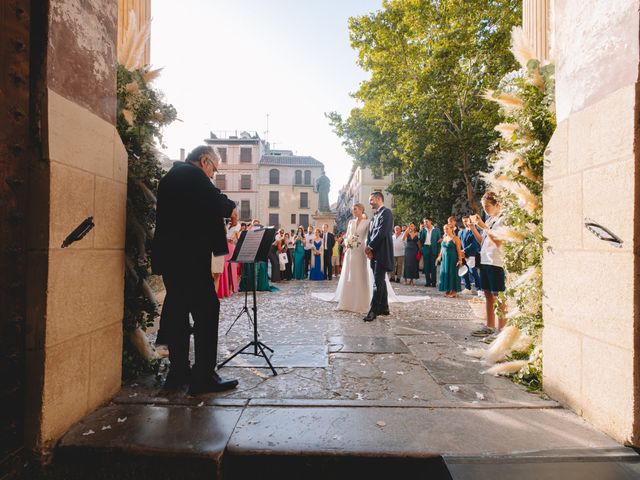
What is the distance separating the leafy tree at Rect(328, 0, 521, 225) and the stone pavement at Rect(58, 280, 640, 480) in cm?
1585

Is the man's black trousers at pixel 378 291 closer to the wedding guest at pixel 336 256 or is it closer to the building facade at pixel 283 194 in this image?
the wedding guest at pixel 336 256

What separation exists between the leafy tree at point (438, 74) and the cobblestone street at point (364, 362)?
13.3 meters

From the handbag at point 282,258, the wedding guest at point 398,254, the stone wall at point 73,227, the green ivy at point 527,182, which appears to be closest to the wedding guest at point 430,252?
the wedding guest at point 398,254

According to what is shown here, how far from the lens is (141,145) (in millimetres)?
3770

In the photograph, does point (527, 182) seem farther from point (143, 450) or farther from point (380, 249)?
point (143, 450)

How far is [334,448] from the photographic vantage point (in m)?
2.29

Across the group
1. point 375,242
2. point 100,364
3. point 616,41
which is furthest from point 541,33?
point 100,364

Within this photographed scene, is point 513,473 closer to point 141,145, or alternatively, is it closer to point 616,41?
point 616,41

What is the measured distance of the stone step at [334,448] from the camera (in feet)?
A: 7.27

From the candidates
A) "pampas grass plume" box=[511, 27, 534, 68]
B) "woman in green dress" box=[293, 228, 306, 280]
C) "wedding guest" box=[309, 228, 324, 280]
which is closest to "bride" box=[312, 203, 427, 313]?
"pampas grass plume" box=[511, 27, 534, 68]

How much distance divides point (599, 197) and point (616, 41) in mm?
1031

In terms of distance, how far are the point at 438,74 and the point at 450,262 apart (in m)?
10.7

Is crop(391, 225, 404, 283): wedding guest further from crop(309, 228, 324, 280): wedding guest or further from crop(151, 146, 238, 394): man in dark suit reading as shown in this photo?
crop(151, 146, 238, 394): man in dark suit reading

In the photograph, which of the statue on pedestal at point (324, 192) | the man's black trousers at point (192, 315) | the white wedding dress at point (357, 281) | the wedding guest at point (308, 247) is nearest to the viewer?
the man's black trousers at point (192, 315)
